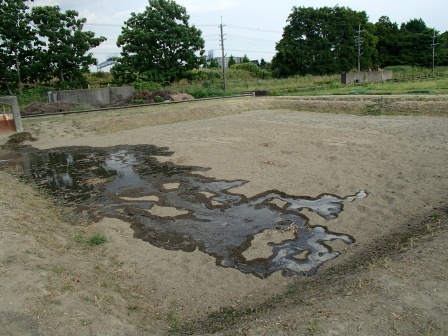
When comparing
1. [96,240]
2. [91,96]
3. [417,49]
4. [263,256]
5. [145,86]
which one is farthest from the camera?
[417,49]

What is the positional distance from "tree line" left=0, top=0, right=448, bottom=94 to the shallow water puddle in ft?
81.6

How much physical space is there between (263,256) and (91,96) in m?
27.9

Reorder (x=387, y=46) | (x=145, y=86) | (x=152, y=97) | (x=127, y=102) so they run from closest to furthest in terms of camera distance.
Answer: (x=127, y=102)
(x=152, y=97)
(x=145, y=86)
(x=387, y=46)

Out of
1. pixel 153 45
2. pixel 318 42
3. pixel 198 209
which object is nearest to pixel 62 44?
pixel 153 45

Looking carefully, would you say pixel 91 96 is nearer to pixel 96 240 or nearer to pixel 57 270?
pixel 96 240

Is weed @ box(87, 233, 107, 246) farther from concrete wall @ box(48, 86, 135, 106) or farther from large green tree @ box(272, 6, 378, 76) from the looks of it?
large green tree @ box(272, 6, 378, 76)

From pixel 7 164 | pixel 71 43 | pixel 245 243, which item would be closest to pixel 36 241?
pixel 245 243

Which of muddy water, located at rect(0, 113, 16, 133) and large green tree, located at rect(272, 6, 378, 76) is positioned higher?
large green tree, located at rect(272, 6, 378, 76)

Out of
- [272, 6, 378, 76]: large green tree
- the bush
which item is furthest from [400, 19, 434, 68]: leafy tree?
the bush

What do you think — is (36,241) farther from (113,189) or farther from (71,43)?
(71,43)

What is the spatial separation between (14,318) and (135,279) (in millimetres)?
1845

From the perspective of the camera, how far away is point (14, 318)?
11.8 ft

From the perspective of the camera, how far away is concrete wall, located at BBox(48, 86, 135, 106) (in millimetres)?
28786

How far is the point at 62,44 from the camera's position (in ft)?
107
